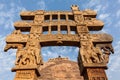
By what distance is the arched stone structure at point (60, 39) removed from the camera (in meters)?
7.12

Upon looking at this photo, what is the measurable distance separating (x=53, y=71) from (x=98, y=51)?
1608 centimetres

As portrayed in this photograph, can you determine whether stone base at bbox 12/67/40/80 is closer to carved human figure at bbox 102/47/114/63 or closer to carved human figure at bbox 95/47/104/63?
carved human figure at bbox 95/47/104/63

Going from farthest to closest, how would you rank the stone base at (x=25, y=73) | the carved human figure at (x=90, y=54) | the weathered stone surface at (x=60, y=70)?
the weathered stone surface at (x=60, y=70), the carved human figure at (x=90, y=54), the stone base at (x=25, y=73)

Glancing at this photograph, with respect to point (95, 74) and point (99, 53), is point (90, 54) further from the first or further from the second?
point (95, 74)

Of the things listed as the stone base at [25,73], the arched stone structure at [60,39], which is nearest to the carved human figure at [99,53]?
the arched stone structure at [60,39]

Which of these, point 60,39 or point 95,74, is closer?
point 95,74

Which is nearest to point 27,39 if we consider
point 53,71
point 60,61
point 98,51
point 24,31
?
point 24,31

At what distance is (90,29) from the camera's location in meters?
9.54

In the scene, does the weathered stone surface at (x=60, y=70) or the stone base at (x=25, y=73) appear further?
the weathered stone surface at (x=60, y=70)

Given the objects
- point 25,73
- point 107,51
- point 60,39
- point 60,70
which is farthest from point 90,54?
point 60,70

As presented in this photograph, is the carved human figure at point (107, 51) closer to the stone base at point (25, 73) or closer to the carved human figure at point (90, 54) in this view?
the carved human figure at point (90, 54)

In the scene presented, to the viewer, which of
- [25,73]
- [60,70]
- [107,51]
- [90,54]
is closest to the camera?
[25,73]

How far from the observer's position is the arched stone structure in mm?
7121

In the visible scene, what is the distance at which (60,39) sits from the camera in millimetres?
8414
